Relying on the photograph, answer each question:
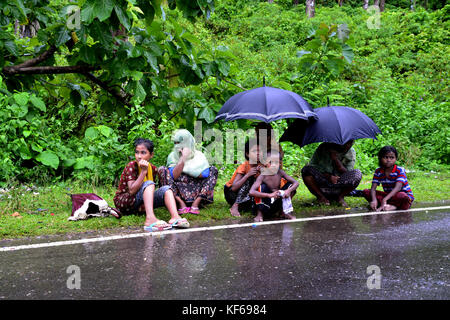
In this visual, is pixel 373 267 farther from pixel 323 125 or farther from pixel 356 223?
pixel 323 125

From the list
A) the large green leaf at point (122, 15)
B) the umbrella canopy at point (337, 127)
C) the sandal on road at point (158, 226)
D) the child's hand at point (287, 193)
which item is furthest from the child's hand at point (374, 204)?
the large green leaf at point (122, 15)

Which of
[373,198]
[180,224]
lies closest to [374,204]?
[373,198]

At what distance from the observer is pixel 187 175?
6500 mm

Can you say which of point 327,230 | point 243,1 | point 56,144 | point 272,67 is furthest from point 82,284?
point 243,1

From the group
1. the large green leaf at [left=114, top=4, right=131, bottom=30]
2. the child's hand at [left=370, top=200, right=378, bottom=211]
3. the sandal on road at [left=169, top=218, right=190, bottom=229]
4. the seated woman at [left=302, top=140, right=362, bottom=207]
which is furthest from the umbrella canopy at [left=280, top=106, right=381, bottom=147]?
the large green leaf at [left=114, top=4, right=131, bottom=30]

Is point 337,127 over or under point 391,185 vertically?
over

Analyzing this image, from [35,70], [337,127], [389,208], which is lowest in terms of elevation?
[389,208]

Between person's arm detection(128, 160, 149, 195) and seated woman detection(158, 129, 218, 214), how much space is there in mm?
666

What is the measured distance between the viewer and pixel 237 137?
9.95 meters

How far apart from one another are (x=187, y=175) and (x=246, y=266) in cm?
273

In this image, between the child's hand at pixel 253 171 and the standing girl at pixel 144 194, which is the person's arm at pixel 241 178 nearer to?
the child's hand at pixel 253 171

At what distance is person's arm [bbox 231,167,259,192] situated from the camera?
6215mm

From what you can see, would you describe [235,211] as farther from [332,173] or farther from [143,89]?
[143,89]

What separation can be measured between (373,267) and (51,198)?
16.6ft
